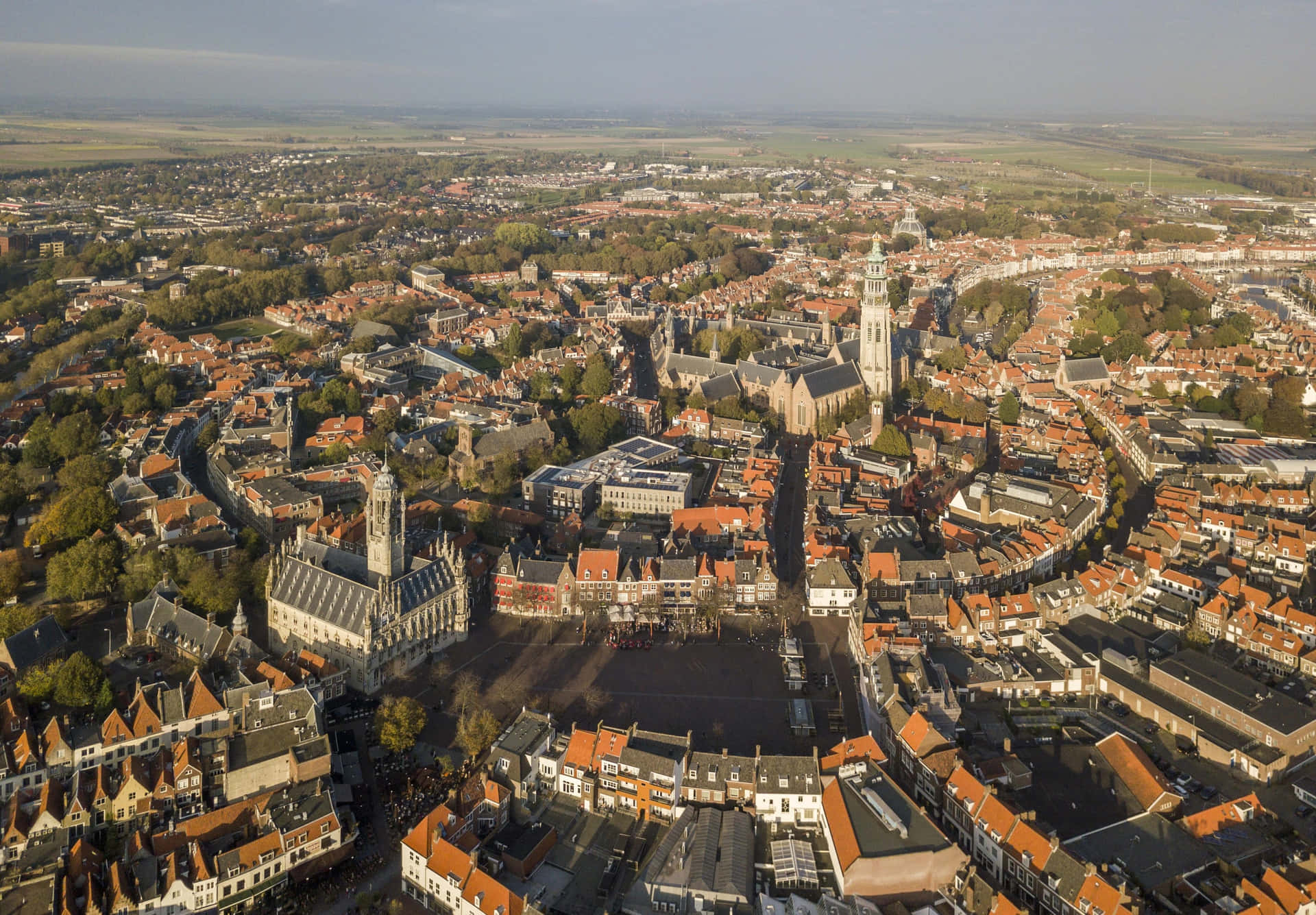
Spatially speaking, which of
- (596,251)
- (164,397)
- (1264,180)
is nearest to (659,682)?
(164,397)

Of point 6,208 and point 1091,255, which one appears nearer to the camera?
point 1091,255

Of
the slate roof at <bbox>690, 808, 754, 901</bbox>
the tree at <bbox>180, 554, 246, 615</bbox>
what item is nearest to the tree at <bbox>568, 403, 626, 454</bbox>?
the tree at <bbox>180, 554, 246, 615</bbox>

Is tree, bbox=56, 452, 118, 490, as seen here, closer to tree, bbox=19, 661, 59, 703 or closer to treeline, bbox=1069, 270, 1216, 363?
tree, bbox=19, 661, 59, 703

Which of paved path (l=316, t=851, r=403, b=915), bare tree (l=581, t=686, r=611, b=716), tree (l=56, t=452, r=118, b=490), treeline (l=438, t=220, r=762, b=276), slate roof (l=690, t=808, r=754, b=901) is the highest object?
treeline (l=438, t=220, r=762, b=276)

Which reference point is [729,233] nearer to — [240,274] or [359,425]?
[240,274]

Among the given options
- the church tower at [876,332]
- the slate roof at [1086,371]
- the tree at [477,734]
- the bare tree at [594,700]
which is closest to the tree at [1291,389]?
the slate roof at [1086,371]

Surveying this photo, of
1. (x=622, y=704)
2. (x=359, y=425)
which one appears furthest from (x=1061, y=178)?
(x=622, y=704)
